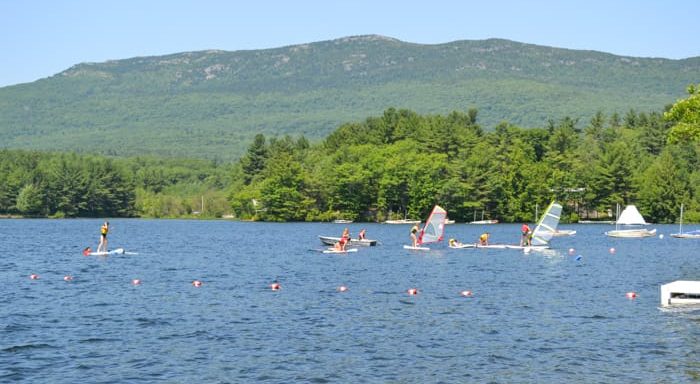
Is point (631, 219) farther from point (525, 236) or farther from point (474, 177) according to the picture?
point (525, 236)

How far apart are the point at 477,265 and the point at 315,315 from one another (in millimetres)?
27340

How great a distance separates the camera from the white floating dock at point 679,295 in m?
39.4

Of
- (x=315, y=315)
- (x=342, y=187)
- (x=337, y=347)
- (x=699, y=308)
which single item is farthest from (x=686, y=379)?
(x=342, y=187)

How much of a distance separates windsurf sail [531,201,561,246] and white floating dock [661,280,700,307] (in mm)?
36967

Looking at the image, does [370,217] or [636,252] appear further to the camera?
[370,217]

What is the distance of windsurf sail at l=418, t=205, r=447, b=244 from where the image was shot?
Result: 80875 millimetres

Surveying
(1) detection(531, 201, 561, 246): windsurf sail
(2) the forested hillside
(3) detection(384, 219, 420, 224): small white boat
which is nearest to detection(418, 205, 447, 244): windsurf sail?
(1) detection(531, 201, 561, 246): windsurf sail

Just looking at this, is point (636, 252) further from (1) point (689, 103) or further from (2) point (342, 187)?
(2) point (342, 187)

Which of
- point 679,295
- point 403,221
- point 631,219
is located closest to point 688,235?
point 631,219

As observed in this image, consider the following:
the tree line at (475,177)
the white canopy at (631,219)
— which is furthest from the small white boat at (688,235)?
the tree line at (475,177)

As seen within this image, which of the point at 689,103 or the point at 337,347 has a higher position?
the point at 689,103

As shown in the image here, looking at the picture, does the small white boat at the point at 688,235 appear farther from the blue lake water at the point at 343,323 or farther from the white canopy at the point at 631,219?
the blue lake water at the point at 343,323

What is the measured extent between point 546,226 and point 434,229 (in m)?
9.16

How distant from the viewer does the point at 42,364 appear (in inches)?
1094
